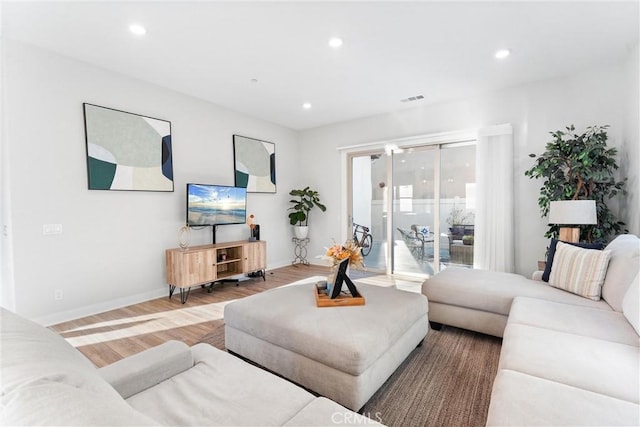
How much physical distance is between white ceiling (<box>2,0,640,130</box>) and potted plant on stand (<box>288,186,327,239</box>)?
7.21 ft

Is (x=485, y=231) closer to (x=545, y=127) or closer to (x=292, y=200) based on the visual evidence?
(x=545, y=127)

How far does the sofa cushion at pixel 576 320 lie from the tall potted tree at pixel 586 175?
160 cm

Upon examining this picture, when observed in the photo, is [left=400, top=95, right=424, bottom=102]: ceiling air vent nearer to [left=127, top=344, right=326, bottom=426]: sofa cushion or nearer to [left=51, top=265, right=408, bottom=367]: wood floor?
[left=51, top=265, right=408, bottom=367]: wood floor

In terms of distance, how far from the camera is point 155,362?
128 cm

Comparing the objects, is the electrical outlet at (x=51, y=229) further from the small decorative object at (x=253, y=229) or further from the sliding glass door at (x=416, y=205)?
the sliding glass door at (x=416, y=205)

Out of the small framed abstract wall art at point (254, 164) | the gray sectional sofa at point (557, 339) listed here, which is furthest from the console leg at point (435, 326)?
the small framed abstract wall art at point (254, 164)

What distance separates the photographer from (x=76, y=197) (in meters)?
3.24

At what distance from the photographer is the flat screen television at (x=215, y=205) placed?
412 centimetres

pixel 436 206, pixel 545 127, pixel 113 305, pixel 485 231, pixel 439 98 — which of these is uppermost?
pixel 439 98

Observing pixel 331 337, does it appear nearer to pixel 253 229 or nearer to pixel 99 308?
pixel 99 308

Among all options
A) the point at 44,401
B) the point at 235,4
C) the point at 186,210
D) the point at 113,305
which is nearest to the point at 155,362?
the point at 44,401

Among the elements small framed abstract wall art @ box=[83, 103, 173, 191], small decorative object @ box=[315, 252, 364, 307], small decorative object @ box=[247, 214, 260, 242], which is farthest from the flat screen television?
small decorative object @ box=[315, 252, 364, 307]

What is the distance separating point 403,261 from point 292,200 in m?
2.52

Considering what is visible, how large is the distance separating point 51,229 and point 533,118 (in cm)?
599
